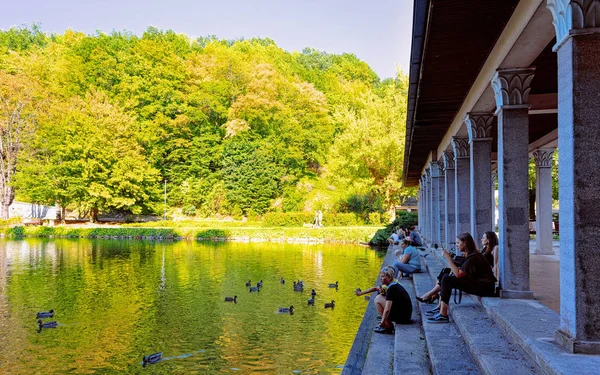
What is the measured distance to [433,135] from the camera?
55.9 feet

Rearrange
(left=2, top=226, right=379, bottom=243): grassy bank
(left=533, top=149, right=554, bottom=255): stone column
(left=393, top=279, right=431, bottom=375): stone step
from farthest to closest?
(left=2, top=226, right=379, bottom=243): grassy bank
(left=533, top=149, right=554, bottom=255): stone column
(left=393, top=279, right=431, bottom=375): stone step

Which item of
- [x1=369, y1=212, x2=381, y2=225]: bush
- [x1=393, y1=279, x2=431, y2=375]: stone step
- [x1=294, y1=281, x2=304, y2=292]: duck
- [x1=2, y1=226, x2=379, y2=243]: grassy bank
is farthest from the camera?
[x1=369, y1=212, x2=381, y2=225]: bush

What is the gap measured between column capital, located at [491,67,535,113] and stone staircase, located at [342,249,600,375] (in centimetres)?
246

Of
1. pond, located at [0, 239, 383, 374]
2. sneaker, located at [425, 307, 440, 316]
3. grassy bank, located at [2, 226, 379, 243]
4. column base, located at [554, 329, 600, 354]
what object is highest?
column base, located at [554, 329, 600, 354]

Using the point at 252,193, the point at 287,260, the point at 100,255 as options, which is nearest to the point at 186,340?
the point at 287,260

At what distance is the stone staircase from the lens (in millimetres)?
4344

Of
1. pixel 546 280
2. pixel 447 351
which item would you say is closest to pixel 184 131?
pixel 546 280

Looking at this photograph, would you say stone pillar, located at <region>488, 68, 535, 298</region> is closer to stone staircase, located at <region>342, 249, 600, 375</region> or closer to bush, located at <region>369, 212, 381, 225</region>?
stone staircase, located at <region>342, 249, 600, 375</region>

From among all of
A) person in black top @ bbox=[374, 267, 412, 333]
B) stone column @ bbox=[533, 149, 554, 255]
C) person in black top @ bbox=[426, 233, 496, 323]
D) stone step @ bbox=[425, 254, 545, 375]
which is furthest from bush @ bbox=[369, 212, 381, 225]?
person in black top @ bbox=[426, 233, 496, 323]

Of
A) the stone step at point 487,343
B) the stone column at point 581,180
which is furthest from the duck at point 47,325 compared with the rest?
the stone column at point 581,180

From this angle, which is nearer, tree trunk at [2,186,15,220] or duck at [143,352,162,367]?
duck at [143,352,162,367]

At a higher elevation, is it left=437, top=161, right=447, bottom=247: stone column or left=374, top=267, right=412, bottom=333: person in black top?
left=437, top=161, right=447, bottom=247: stone column

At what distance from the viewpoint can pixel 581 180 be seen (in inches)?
161

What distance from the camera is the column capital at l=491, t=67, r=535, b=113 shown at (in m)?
7.05
